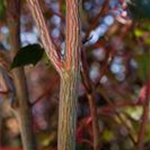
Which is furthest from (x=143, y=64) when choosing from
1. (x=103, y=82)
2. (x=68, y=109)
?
(x=68, y=109)

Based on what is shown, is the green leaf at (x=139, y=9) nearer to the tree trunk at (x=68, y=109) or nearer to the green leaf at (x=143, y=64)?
the tree trunk at (x=68, y=109)

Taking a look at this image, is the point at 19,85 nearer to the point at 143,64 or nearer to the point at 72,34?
the point at 72,34

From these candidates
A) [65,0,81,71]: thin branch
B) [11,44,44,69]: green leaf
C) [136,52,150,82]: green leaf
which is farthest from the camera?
[136,52,150,82]: green leaf

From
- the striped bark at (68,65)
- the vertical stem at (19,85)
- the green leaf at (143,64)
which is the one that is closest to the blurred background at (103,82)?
the green leaf at (143,64)

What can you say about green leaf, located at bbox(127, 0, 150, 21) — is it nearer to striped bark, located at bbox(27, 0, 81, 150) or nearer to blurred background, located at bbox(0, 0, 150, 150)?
striped bark, located at bbox(27, 0, 81, 150)

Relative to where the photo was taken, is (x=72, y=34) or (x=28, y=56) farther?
(x=28, y=56)

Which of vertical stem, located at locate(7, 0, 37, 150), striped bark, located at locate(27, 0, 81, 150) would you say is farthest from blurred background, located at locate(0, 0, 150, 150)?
striped bark, located at locate(27, 0, 81, 150)
